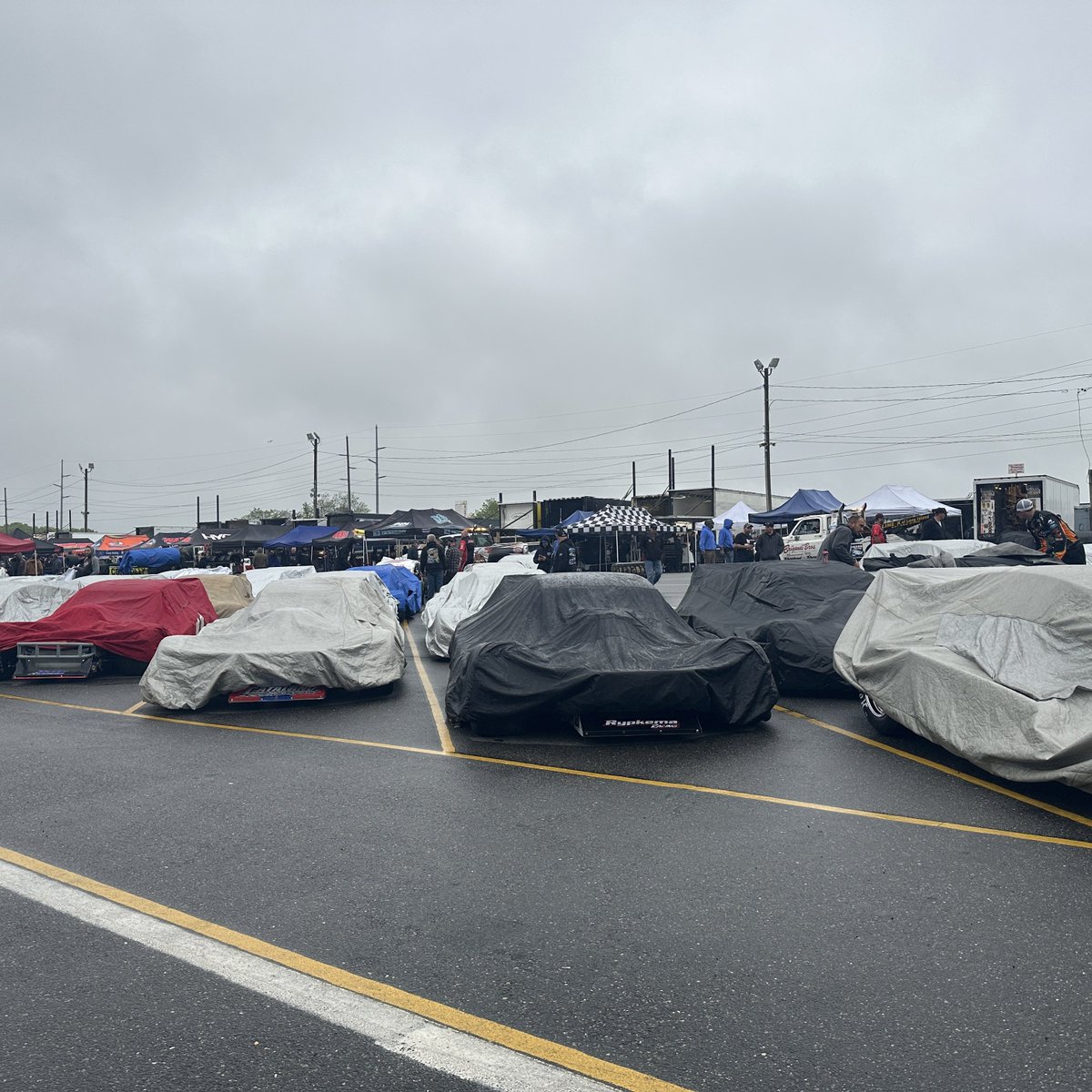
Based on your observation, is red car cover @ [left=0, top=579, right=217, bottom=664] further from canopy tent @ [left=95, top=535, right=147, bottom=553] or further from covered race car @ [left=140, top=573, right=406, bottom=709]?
canopy tent @ [left=95, top=535, right=147, bottom=553]

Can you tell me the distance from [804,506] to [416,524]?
1472cm

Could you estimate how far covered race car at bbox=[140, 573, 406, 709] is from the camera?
9188mm

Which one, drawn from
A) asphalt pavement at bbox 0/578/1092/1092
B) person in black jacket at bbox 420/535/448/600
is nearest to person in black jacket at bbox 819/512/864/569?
asphalt pavement at bbox 0/578/1092/1092

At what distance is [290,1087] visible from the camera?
272 centimetres

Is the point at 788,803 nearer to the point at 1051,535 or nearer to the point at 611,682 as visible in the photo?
the point at 611,682

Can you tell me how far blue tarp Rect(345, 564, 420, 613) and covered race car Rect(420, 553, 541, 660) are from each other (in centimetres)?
412

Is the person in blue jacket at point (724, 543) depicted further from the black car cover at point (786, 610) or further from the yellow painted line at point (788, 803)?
the yellow painted line at point (788, 803)

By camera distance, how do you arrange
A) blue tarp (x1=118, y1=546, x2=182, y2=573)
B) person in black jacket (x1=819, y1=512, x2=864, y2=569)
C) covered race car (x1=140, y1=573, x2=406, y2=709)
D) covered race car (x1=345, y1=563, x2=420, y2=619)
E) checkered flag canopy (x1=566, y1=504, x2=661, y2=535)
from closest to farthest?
covered race car (x1=140, y1=573, x2=406, y2=709)
person in black jacket (x1=819, y1=512, x2=864, y2=569)
covered race car (x1=345, y1=563, x2=420, y2=619)
checkered flag canopy (x1=566, y1=504, x2=661, y2=535)
blue tarp (x1=118, y1=546, x2=182, y2=573)

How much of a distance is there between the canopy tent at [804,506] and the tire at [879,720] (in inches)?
1095

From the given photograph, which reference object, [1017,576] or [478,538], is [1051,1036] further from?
[478,538]

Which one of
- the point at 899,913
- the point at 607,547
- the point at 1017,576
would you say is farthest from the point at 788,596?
the point at 607,547

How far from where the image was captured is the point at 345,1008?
3180 millimetres

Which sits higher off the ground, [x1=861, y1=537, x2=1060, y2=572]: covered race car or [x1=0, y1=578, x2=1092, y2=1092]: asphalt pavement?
[x1=861, y1=537, x2=1060, y2=572]: covered race car

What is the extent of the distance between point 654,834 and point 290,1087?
2764 millimetres
